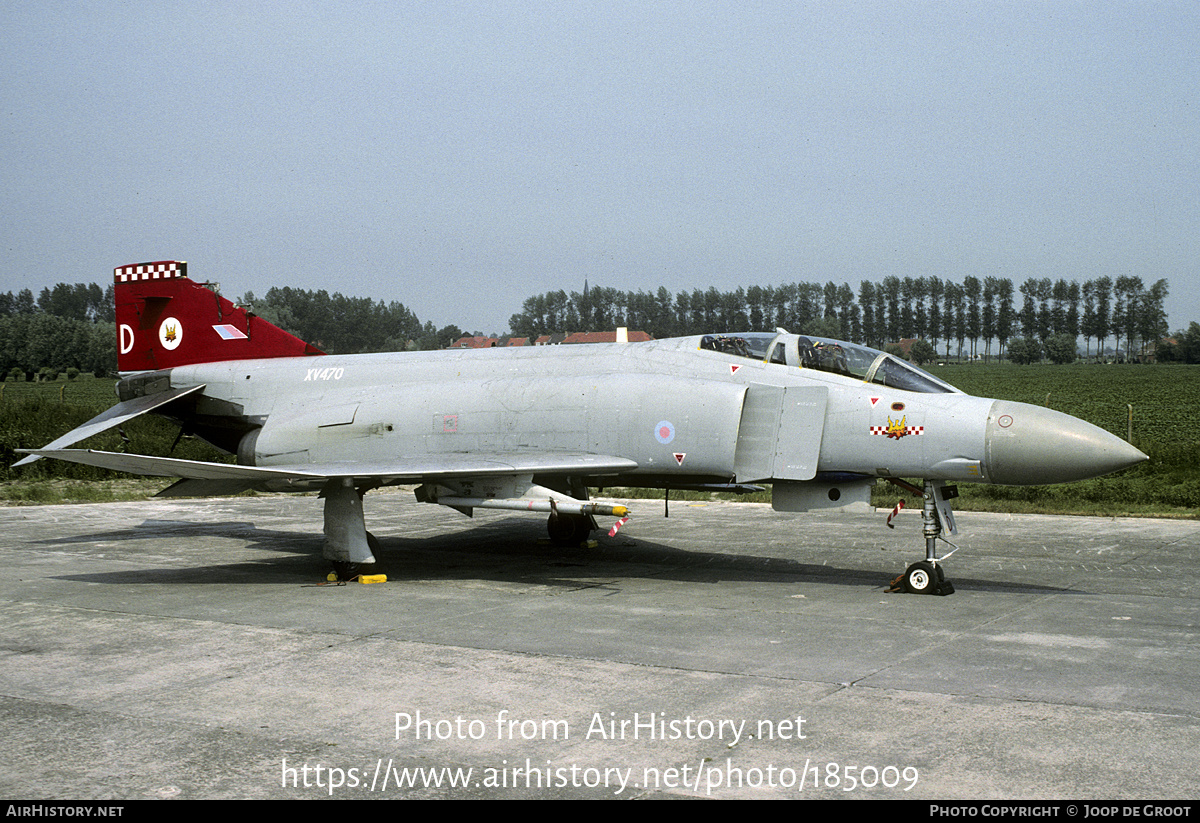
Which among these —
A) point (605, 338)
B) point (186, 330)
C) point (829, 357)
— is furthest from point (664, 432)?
point (186, 330)

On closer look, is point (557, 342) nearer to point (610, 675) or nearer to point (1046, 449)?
point (1046, 449)

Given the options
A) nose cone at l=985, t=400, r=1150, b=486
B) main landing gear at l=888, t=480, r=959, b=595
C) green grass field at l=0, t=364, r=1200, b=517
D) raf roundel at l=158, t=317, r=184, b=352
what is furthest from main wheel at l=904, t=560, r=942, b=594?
raf roundel at l=158, t=317, r=184, b=352

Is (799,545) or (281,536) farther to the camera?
(281,536)

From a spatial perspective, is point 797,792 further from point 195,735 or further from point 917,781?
point 195,735

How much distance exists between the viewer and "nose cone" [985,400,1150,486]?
28.7 feet

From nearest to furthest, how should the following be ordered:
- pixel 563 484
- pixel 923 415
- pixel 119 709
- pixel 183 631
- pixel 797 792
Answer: pixel 797 792
pixel 119 709
pixel 183 631
pixel 923 415
pixel 563 484

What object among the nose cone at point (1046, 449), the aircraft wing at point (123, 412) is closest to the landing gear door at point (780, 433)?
the nose cone at point (1046, 449)

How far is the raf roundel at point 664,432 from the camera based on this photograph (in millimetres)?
10422

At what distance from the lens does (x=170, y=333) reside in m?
14.3

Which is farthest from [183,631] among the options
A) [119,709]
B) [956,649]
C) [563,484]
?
[956,649]

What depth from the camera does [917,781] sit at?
185 inches

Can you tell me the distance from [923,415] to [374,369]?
22.5 feet

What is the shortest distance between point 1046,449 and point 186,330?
37.8ft

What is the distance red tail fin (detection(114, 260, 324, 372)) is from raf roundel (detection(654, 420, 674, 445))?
21.2 ft
